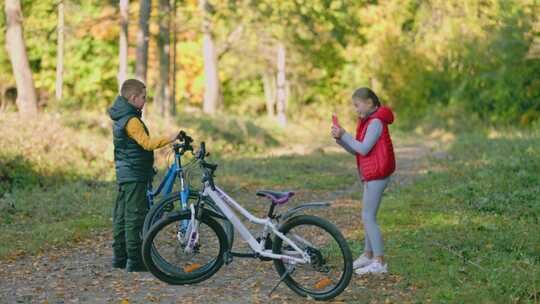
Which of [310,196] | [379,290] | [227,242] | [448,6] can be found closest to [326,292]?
[379,290]

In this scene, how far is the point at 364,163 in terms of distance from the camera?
831 cm

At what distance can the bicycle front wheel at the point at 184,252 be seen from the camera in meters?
8.09

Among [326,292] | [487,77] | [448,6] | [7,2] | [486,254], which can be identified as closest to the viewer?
[326,292]

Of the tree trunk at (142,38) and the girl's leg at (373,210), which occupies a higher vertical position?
the tree trunk at (142,38)

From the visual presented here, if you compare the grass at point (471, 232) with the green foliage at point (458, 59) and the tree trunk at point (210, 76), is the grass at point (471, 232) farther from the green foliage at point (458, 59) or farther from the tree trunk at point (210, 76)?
the tree trunk at point (210, 76)

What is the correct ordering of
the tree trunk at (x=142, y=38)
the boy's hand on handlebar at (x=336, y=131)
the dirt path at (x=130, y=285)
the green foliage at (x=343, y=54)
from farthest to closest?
1. the green foliage at (x=343, y=54)
2. the tree trunk at (x=142, y=38)
3. the boy's hand on handlebar at (x=336, y=131)
4. the dirt path at (x=130, y=285)

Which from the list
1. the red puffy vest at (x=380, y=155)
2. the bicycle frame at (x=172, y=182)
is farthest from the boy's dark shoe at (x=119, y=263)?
the red puffy vest at (x=380, y=155)

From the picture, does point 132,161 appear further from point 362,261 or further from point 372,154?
point 362,261

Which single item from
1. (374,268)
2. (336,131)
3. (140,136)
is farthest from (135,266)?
(336,131)

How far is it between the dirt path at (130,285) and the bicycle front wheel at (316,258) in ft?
0.44

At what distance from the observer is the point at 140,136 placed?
27.7 feet

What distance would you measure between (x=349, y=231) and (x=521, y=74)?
83.4 feet

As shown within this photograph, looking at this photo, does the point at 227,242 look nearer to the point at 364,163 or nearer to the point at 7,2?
the point at 364,163

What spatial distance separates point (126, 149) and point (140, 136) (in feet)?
0.88
